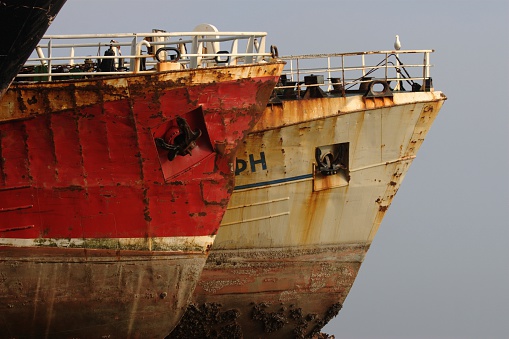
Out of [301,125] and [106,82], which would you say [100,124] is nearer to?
[106,82]

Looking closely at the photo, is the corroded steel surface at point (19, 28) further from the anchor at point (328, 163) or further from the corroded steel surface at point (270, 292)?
the anchor at point (328, 163)

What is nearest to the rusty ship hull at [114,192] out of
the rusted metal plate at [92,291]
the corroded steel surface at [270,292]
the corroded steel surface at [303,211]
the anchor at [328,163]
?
the rusted metal plate at [92,291]

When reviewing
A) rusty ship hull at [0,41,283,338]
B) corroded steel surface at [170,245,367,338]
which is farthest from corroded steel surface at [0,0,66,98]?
corroded steel surface at [170,245,367,338]

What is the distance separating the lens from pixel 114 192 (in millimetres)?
19094

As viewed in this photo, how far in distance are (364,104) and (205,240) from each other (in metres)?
4.53

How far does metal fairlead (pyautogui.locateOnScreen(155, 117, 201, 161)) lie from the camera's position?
19.1 m

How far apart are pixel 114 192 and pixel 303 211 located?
4636mm

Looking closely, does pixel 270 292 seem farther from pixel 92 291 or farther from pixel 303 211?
pixel 92 291

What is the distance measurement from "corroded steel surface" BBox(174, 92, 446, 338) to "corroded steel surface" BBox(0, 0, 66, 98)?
5067 millimetres

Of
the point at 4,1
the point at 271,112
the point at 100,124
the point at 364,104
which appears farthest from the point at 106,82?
the point at 364,104

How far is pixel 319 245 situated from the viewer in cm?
2327

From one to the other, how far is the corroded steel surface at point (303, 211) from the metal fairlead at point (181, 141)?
2.35 m

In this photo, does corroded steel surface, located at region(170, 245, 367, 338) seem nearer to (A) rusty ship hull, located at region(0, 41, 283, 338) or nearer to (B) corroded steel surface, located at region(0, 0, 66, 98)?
(A) rusty ship hull, located at region(0, 41, 283, 338)

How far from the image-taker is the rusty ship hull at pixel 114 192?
18.6 m
